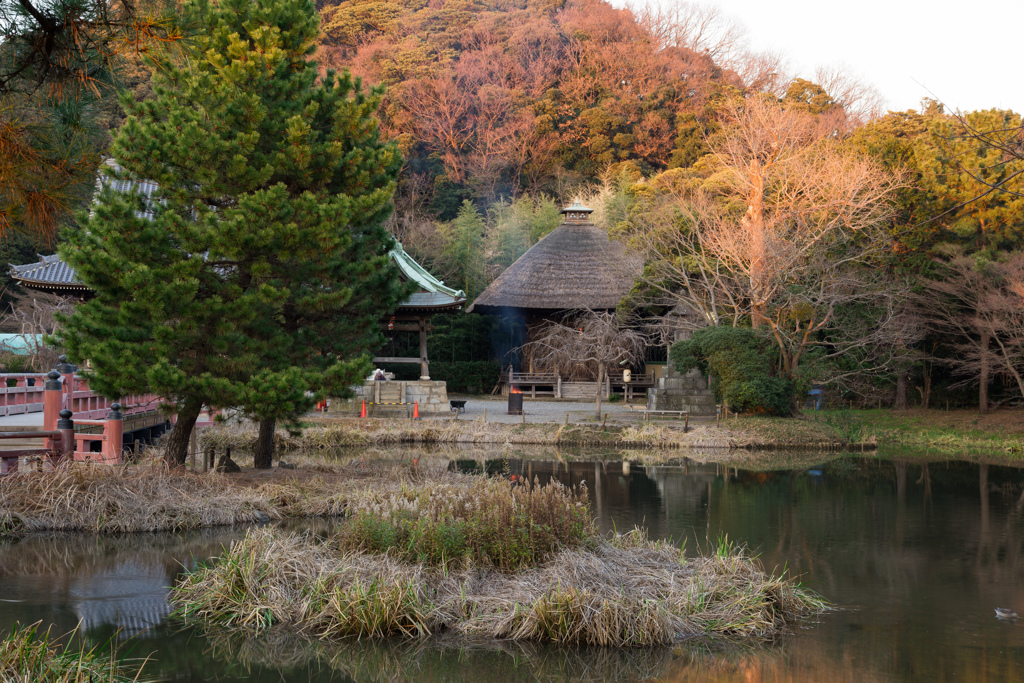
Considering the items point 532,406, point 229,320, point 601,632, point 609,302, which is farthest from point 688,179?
point 601,632

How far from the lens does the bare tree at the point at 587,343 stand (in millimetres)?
21922

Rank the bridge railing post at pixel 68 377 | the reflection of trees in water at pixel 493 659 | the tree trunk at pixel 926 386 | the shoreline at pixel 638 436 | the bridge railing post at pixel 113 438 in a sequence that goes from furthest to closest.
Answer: the tree trunk at pixel 926 386
the shoreline at pixel 638 436
the bridge railing post at pixel 68 377
the bridge railing post at pixel 113 438
the reflection of trees in water at pixel 493 659

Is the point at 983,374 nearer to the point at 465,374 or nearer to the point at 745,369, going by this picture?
the point at 745,369

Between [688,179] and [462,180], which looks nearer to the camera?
[688,179]

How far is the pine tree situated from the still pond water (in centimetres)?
213

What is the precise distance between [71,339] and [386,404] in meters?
11.6

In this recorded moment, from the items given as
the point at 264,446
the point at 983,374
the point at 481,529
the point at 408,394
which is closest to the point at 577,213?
the point at 408,394

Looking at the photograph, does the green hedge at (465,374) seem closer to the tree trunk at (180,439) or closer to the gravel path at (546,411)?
the gravel path at (546,411)

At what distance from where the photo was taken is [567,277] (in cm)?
2700

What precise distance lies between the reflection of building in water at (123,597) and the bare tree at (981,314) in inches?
752

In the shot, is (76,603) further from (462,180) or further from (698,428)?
(462,180)

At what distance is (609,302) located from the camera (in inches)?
1023

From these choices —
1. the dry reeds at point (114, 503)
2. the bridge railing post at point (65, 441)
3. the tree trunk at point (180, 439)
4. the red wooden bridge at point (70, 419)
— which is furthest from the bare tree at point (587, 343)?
the bridge railing post at point (65, 441)

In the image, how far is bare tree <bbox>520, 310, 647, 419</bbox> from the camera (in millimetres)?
21922
